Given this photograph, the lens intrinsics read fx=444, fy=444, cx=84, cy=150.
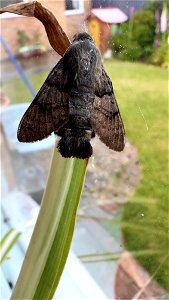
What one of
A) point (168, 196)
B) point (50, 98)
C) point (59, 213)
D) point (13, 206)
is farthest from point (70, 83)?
point (13, 206)

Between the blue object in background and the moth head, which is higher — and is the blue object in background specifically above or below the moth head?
below

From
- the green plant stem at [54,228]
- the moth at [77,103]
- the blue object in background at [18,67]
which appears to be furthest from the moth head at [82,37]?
the blue object in background at [18,67]

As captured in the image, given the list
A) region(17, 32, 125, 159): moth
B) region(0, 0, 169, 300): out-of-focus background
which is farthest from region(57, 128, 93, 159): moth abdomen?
region(0, 0, 169, 300): out-of-focus background

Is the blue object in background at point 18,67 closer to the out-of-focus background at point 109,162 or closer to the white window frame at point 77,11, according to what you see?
the out-of-focus background at point 109,162

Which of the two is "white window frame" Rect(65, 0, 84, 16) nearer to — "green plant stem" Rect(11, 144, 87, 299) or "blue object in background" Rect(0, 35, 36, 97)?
"green plant stem" Rect(11, 144, 87, 299)

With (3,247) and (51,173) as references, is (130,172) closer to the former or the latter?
(3,247)

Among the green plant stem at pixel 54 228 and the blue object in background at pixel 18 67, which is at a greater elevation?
the blue object in background at pixel 18 67
